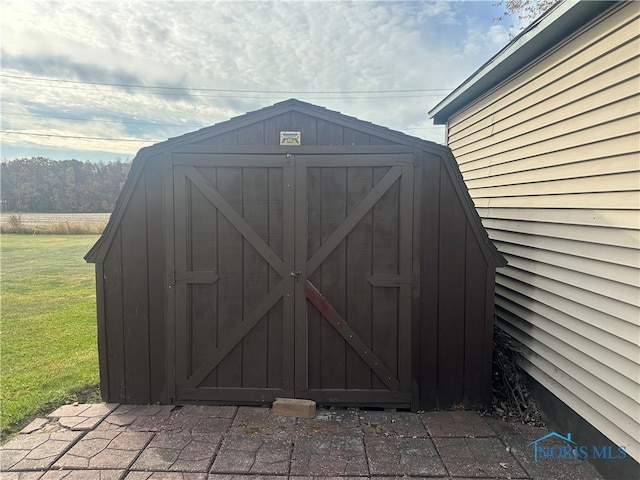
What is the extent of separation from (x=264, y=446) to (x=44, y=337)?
406 cm

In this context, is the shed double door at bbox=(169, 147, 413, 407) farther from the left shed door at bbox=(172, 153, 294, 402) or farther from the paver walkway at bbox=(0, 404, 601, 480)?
the paver walkway at bbox=(0, 404, 601, 480)

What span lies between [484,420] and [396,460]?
1005mm

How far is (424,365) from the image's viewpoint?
10.8 feet

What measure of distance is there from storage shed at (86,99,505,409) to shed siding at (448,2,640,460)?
0.49 m

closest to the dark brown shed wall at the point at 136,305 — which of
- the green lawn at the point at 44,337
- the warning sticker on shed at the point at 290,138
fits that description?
the green lawn at the point at 44,337

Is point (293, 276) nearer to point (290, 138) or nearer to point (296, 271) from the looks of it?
point (296, 271)

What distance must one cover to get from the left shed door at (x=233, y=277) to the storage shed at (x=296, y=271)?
0.01m

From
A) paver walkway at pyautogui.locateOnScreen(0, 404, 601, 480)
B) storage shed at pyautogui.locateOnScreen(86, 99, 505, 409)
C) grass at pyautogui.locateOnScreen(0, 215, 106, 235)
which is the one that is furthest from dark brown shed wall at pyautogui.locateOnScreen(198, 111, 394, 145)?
grass at pyautogui.locateOnScreen(0, 215, 106, 235)

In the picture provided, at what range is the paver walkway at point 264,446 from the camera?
2428mm

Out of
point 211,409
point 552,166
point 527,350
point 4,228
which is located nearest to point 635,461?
point 527,350

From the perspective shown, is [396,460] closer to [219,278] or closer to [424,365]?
[424,365]

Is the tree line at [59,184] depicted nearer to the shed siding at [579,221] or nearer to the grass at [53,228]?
the grass at [53,228]

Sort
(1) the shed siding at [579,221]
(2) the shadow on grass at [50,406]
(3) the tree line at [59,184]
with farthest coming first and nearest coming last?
1. (3) the tree line at [59,184]
2. (2) the shadow on grass at [50,406]
3. (1) the shed siding at [579,221]

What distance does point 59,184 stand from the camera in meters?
18.3
